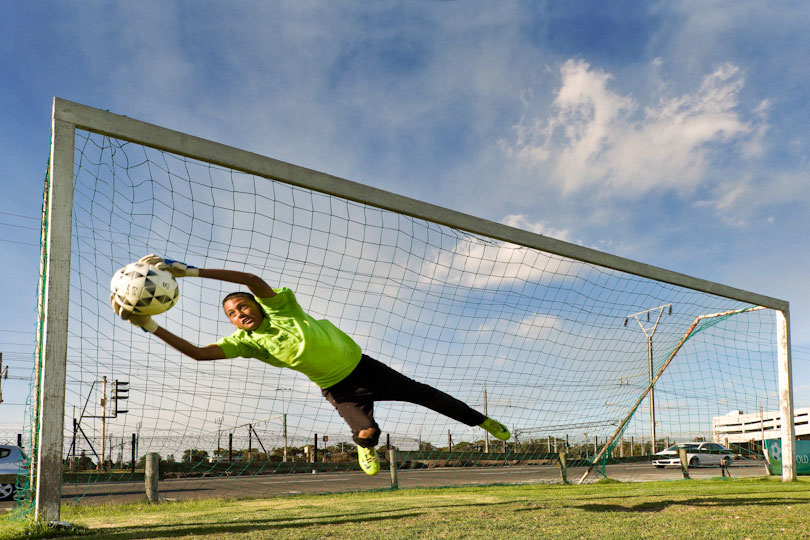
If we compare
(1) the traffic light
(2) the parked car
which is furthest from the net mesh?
(2) the parked car

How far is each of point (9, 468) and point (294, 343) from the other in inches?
373

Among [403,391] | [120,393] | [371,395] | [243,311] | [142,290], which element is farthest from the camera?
[120,393]

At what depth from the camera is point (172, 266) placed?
4875 mm

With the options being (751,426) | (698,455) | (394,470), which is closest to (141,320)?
(394,470)

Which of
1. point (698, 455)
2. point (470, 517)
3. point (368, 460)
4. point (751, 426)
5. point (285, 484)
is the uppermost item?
point (368, 460)

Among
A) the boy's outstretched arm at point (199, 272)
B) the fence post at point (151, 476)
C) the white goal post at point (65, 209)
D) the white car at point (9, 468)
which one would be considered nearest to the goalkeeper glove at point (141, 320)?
the boy's outstretched arm at point (199, 272)

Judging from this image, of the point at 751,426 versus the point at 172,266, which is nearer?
the point at 172,266

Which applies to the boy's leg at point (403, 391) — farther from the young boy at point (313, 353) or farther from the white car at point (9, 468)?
the white car at point (9, 468)

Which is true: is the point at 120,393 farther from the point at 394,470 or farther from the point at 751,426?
the point at 751,426

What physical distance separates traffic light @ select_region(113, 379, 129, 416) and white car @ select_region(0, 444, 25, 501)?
5720 mm

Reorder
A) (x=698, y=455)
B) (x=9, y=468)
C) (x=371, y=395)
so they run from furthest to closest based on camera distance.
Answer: (x=698, y=455) < (x=9, y=468) < (x=371, y=395)

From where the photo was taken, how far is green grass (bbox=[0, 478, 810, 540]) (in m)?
5.23

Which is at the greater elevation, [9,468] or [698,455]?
[9,468]

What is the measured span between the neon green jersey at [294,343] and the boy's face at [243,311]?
0.08 meters
